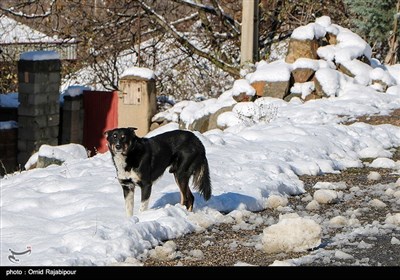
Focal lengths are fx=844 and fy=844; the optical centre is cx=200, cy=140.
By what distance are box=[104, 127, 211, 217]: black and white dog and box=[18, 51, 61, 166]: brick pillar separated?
12554 mm

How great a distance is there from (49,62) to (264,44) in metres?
6.24

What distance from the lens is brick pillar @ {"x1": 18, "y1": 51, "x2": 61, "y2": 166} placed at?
814 inches

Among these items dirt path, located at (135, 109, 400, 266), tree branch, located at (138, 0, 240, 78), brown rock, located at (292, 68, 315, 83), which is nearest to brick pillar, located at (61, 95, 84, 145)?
tree branch, located at (138, 0, 240, 78)

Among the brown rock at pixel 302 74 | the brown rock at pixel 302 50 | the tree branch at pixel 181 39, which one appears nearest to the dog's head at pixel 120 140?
the brown rock at pixel 302 74

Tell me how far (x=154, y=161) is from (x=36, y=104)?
13.0 meters

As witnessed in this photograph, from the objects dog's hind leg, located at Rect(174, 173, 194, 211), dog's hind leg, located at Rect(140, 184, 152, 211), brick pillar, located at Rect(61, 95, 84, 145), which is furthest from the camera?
brick pillar, located at Rect(61, 95, 84, 145)

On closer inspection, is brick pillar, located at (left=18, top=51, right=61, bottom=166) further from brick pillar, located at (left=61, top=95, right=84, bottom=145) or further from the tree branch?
the tree branch

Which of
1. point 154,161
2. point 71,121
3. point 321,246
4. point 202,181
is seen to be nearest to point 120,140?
point 154,161

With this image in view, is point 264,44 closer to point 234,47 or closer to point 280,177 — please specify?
point 234,47

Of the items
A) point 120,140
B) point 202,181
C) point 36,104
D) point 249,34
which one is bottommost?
point 202,181

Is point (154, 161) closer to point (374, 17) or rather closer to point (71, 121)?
point (71, 121)

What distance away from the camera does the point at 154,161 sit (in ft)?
27.2
